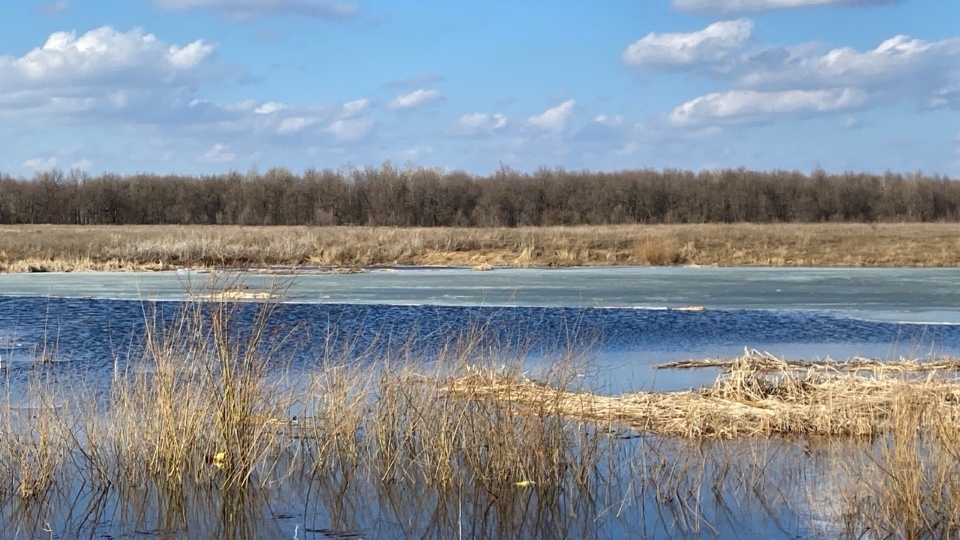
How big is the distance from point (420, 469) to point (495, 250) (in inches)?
1330

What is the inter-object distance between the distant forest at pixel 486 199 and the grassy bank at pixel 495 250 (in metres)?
30.0

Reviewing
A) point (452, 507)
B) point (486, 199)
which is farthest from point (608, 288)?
point (486, 199)

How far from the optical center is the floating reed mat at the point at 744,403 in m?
8.50

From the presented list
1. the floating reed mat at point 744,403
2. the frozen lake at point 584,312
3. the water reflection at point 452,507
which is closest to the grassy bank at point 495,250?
the frozen lake at point 584,312

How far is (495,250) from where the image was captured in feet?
136

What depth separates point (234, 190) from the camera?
84.8m

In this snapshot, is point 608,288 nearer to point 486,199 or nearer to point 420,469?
point 420,469

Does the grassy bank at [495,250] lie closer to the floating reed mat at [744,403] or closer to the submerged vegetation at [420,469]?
the floating reed mat at [744,403]

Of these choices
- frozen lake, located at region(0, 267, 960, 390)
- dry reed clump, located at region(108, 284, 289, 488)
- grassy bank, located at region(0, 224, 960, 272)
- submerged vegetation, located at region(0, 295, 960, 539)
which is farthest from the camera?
grassy bank, located at region(0, 224, 960, 272)

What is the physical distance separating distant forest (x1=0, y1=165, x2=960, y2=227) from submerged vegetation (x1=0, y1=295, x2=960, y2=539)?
6613 centimetres

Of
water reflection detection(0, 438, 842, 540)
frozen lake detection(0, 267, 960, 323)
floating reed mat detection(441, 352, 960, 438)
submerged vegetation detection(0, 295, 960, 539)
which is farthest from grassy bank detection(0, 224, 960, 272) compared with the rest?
water reflection detection(0, 438, 842, 540)

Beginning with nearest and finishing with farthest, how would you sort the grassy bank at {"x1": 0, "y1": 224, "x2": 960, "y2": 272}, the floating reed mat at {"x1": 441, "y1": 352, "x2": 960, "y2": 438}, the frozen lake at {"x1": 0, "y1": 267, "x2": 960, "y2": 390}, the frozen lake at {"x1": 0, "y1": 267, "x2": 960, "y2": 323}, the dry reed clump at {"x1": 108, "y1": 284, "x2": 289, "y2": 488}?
the dry reed clump at {"x1": 108, "y1": 284, "x2": 289, "y2": 488}
the floating reed mat at {"x1": 441, "y1": 352, "x2": 960, "y2": 438}
the frozen lake at {"x1": 0, "y1": 267, "x2": 960, "y2": 390}
the frozen lake at {"x1": 0, "y1": 267, "x2": 960, "y2": 323}
the grassy bank at {"x1": 0, "y1": 224, "x2": 960, "y2": 272}

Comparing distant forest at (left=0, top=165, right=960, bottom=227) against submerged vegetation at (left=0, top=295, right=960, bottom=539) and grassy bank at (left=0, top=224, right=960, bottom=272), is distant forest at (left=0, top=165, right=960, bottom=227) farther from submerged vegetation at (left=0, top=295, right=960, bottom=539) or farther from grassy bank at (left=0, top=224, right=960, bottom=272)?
submerged vegetation at (left=0, top=295, right=960, bottom=539)

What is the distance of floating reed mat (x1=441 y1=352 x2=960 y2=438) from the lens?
8500 mm
